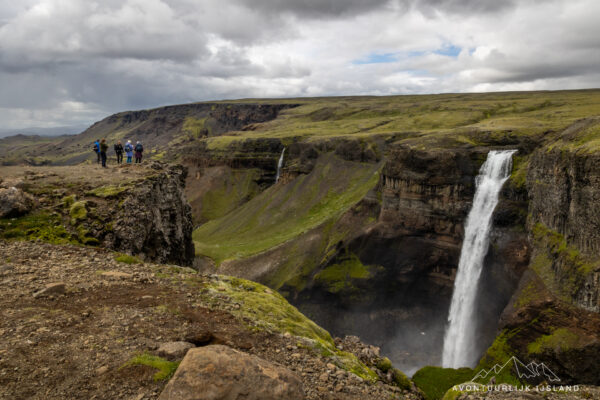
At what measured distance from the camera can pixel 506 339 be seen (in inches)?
1475

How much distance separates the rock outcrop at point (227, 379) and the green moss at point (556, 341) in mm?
31982

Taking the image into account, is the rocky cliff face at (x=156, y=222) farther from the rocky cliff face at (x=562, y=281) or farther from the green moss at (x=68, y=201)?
the rocky cliff face at (x=562, y=281)

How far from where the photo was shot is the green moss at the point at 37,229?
18859mm

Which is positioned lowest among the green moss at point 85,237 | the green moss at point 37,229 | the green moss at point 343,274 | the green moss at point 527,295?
the green moss at point 343,274

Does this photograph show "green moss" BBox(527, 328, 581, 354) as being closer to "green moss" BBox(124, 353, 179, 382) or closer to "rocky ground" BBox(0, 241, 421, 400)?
"rocky ground" BBox(0, 241, 421, 400)

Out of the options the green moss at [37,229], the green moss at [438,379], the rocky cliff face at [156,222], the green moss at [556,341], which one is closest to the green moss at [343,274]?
the green moss at [438,379]

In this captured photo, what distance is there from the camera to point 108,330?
11672 millimetres

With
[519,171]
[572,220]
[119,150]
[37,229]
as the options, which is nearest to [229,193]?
[119,150]

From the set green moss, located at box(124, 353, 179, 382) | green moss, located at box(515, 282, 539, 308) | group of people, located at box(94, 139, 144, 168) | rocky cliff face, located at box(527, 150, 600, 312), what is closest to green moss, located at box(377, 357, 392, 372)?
green moss, located at box(124, 353, 179, 382)

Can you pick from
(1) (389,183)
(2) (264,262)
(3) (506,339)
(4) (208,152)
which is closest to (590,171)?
(3) (506,339)

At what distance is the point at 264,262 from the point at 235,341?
5855 centimetres

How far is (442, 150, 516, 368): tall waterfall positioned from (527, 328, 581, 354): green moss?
11080 millimetres

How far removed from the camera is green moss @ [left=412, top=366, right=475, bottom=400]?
30445mm

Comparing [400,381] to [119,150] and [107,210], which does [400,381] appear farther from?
[119,150]
